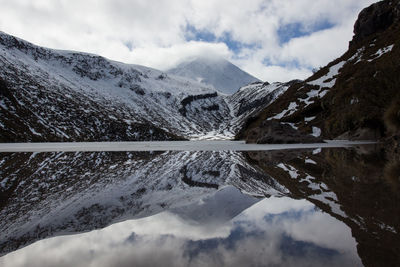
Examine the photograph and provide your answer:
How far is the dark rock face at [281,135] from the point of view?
46.7 meters

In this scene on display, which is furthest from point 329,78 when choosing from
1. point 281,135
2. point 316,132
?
point 281,135

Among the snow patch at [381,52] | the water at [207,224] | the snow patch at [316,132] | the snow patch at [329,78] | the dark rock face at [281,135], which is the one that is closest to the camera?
the water at [207,224]

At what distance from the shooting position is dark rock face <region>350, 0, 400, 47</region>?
86.6m

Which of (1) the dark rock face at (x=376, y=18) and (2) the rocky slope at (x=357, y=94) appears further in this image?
(1) the dark rock face at (x=376, y=18)

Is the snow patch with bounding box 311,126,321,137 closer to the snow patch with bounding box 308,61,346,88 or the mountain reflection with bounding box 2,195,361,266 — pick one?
the snow patch with bounding box 308,61,346,88

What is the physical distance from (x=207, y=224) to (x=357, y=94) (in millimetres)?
46166

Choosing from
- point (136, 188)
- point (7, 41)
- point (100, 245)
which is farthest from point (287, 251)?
point (7, 41)

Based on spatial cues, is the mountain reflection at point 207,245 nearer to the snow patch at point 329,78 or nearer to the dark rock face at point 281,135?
the dark rock face at point 281,135

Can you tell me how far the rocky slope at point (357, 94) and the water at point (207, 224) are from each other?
3072cm

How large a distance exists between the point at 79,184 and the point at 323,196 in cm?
942

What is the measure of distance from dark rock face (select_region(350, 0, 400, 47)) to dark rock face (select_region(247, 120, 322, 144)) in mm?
63333

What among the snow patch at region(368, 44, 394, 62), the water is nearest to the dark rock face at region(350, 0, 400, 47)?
the snow patch at region(368, 44, 394, 62)

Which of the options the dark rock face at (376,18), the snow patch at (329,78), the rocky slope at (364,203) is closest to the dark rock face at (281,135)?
the snow patch at (329,78)

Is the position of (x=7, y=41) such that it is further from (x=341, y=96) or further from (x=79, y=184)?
(x=79, y=184)
